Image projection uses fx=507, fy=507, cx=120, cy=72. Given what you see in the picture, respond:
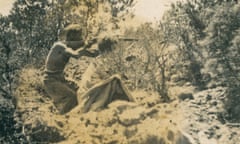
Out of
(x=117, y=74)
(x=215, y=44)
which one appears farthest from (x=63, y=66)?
(x=215, y=44)

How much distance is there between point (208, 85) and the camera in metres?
11.4

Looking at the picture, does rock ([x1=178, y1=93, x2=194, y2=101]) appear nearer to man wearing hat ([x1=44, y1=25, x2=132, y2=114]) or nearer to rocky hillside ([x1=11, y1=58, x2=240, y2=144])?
rocky hillside ([x1=11, y1=58, x2=240, y2=144])

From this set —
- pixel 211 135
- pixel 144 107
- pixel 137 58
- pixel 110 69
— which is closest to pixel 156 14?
pixel 137 58

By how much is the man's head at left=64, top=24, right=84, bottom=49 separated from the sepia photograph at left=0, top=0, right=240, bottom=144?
0.02 metres

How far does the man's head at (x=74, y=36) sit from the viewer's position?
822cm

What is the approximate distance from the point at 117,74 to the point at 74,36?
1555 millimetres

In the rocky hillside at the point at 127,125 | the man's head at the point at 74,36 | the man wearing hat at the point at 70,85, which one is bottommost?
the rocky hillside at the point at 127,125

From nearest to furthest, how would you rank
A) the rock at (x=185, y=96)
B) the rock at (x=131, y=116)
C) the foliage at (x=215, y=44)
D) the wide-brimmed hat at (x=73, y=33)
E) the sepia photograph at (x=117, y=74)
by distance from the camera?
1. the sepia photograph at (x=117, y=74)
2. the rock at (x=131, y=116)
3. the wide-brimmed hat at (x=73, y=33)
4. the foliage at (x=215, y=44)
5. the rock at (x=185, y=96)

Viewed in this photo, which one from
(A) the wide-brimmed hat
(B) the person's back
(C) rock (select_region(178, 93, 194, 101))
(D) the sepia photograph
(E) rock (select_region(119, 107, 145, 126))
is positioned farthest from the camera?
(C) rock (select_region(178, 93, 194, 101))

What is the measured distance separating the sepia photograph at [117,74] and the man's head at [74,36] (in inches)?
0.6

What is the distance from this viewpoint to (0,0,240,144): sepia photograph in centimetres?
780

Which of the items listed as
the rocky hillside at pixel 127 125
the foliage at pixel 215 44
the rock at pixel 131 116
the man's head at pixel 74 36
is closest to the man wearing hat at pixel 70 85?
the man's head at pixel 74 36

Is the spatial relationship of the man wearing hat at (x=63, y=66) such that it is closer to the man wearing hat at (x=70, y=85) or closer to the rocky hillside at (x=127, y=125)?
the man wearing hat at (x=70, y=85)

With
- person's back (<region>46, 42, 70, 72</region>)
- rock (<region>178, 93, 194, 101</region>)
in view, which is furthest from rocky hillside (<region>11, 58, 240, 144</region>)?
rock (<region>178, 93, 194, 101</region>)
